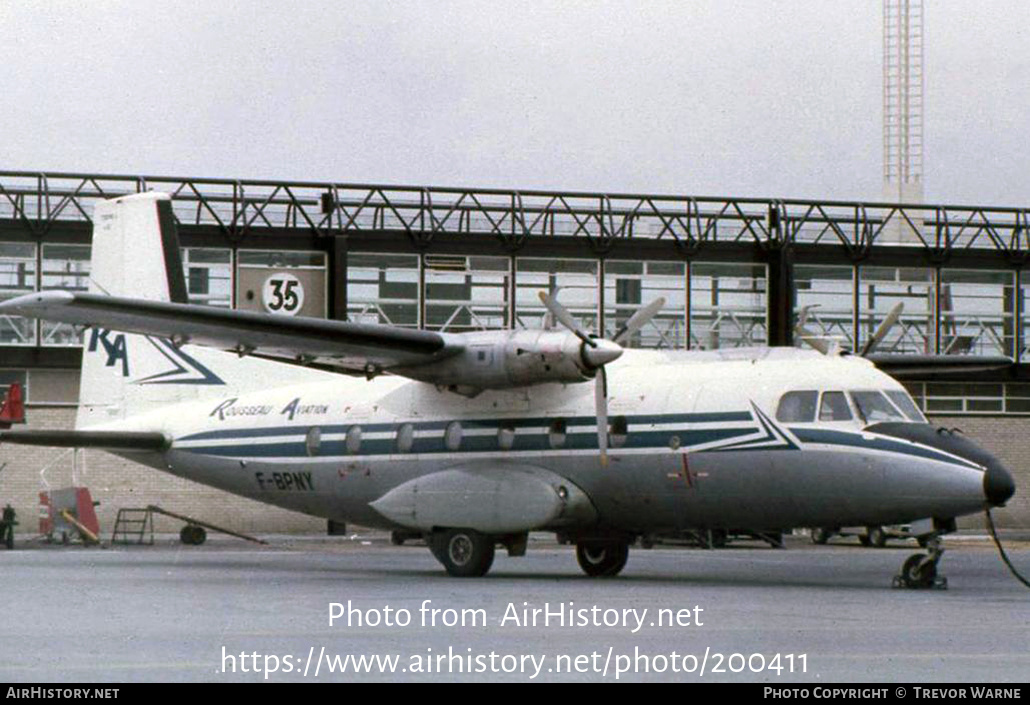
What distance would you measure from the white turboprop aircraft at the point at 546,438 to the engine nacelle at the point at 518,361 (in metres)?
0.03

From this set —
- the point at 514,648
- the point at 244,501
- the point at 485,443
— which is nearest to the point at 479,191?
the point at 244,501

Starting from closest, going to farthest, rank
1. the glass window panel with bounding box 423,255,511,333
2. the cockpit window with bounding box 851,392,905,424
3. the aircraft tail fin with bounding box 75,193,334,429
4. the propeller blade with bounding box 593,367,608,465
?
the cockpit window with bounding box 851,392,905,424
the propeller blade with bounding box 593,367,608,465
the aircraft tail fin with bounding box 75,193,334,429
the glass window panel with bounding box 423,255,511,333

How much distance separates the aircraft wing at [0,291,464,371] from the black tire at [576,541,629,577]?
4041 mm

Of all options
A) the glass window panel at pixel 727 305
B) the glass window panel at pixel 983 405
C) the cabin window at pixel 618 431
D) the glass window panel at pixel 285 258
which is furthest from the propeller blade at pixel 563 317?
the glass window panel at pixel 983 405

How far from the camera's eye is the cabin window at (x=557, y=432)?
83.0 feet

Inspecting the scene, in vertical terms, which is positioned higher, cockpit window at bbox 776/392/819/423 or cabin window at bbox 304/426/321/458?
cockpit window at bbox 776/392/819/423

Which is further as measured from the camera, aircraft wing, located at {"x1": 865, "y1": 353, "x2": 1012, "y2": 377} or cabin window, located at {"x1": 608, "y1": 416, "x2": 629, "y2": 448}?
aircraft wing, located at {"x1": 865, "y1": 353, "x2": 1012, "y2": 377}

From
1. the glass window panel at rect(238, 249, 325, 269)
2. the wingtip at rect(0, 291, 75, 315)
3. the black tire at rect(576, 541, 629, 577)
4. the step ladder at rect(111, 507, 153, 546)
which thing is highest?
the glass window panel at rect(238, 249, 325, 269)

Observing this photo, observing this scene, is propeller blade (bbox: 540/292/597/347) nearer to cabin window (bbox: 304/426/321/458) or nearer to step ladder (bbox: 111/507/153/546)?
cabin window (bbox: 304/426/321/458)

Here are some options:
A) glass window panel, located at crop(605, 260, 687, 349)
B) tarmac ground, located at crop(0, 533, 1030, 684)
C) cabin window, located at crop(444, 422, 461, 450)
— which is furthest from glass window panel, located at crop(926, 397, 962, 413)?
cabin window, located at crop(444, 422, 461, 450)

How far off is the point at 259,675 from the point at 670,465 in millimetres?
12969

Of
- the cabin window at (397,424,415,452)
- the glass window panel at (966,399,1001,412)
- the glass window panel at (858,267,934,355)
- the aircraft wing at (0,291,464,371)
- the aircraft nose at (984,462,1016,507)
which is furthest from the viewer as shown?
the glass window panel at (966,399,1001,412)

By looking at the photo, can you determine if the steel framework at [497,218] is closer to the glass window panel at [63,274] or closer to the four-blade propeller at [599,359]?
the glass window panel at [63,274]

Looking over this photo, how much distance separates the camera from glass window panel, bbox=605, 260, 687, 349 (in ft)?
179
